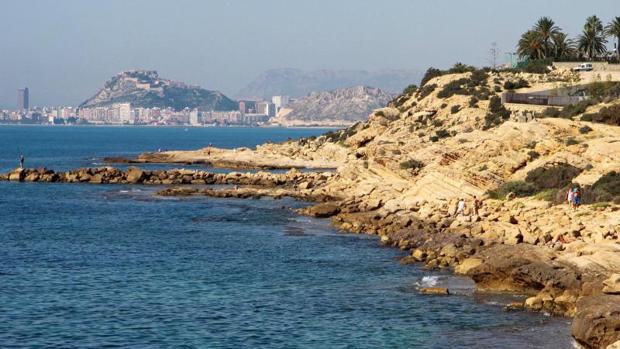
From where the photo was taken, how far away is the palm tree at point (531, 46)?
137625 mm

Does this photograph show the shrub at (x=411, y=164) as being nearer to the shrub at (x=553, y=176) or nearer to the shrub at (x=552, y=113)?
the shrub at (x=552, y=113)

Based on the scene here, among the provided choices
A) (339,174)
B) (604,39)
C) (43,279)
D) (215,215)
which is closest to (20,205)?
(215,215)

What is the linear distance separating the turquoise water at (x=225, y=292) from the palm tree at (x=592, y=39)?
262 feet

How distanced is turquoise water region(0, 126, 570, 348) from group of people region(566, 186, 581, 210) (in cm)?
1037

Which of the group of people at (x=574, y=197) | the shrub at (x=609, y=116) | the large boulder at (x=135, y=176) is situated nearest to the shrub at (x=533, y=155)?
the shrub at (x=609, y=116)

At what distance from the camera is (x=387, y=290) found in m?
43.8

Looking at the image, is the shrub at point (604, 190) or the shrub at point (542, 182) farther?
the shrub at point (542, 182)

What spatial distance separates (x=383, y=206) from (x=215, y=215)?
13738mm

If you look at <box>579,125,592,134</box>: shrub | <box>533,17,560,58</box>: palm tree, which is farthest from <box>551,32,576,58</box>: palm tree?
<box>579,125,592,134</box>: shrub

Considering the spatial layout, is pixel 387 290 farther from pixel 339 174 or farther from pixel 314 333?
pixel 339 174

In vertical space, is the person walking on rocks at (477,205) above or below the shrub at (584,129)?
below

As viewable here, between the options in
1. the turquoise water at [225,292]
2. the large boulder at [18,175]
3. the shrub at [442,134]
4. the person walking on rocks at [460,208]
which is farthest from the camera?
the large boulder at [18,175]

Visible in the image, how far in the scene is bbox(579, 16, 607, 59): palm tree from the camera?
13438 centimetres

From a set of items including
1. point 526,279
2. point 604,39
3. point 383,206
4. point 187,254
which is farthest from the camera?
point 604,39
